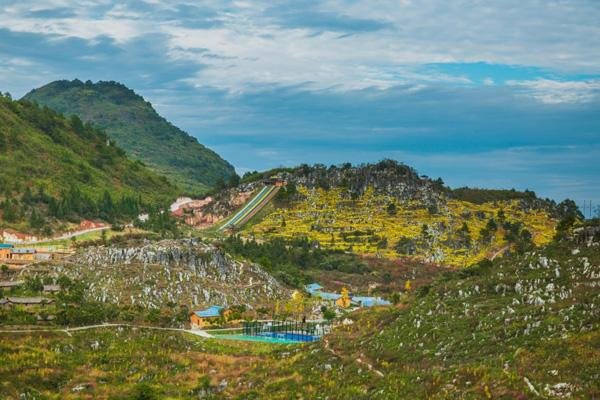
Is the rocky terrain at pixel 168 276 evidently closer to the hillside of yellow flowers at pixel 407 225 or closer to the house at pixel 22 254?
the house at pixel 22 254

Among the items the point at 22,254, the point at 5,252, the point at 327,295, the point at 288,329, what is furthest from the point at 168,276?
the point at 327,295

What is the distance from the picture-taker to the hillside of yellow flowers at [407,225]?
497ft

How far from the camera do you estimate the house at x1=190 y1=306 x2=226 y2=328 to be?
9856cm

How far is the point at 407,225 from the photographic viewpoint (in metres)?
166

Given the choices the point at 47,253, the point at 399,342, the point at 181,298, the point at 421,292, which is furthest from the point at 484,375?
the point at 47,253

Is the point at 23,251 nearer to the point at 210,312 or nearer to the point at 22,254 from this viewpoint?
the point at 22,254

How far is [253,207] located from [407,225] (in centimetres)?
3770

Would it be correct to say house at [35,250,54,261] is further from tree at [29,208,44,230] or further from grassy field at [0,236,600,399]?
grassy field at [0,236,600,399]

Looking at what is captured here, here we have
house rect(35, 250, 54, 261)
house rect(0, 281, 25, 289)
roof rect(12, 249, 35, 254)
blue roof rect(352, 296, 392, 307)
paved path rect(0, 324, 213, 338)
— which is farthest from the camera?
roof rect(12, 249, 35, 254)

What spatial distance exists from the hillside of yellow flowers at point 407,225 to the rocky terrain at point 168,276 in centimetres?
3728

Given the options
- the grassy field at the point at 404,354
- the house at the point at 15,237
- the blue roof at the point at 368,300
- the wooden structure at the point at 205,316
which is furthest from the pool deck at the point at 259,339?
the house at the point at 15,237

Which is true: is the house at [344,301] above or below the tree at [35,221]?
below

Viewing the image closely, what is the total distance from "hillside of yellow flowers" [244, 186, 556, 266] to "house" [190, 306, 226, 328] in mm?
52523

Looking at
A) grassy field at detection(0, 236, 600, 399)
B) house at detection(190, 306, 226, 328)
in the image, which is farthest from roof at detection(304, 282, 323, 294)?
grassy field at detection(0, 236, 600, 399)
